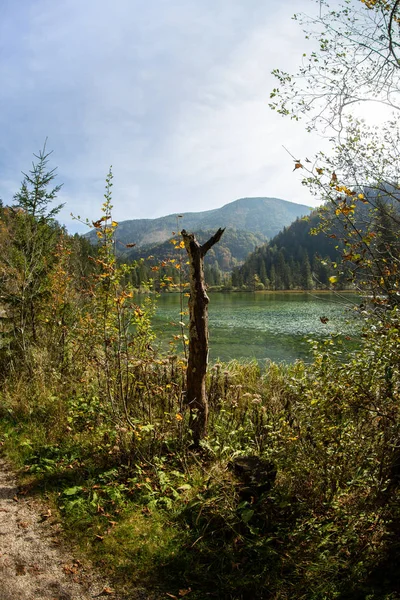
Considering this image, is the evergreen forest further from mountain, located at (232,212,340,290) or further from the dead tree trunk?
mountain, located at (232,212,340,290)

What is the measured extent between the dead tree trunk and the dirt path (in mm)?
2299

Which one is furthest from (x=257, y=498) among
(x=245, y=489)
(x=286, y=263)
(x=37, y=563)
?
(x=286, y=263)

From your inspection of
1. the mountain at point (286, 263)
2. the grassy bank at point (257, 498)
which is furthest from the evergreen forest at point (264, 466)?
the mountain at point (286, 263)

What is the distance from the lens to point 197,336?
5305 millimetres

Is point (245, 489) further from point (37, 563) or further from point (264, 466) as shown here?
point (37, 563)

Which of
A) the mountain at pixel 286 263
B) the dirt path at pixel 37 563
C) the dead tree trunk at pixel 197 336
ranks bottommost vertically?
the dirt path at pixel 37 563

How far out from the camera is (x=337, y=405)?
11.8ft

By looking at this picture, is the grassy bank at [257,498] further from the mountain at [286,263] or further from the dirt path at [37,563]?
the mountain at [286,263]

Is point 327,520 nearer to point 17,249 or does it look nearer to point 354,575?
point 354,575

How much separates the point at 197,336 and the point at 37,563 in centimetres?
315

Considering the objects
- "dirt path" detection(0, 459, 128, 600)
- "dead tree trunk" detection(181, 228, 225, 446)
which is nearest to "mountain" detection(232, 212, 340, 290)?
"dead tree trunk" detection(181, 228, 225, 446)

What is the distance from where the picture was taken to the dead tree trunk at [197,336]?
5.28 m

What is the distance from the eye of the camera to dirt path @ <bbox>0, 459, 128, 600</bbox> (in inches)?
117

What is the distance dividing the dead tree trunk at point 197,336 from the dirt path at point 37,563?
2.30 meters
